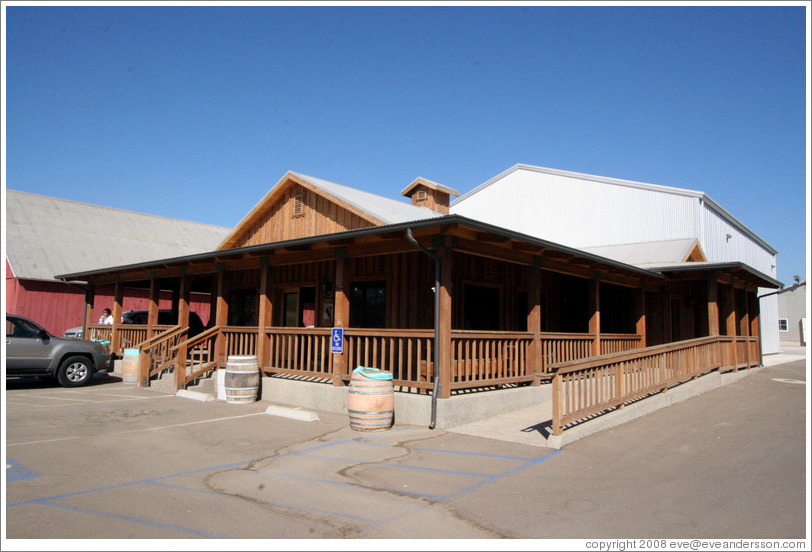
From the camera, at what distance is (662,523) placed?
4.81m

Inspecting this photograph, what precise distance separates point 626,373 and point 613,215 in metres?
18.1

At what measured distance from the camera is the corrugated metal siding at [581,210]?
80.3 feet

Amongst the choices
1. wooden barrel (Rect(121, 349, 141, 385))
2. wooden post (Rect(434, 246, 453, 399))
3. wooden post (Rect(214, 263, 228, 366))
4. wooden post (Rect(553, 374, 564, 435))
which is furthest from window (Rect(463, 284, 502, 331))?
wooden barrel (Rect(121, 349, 141, 385))

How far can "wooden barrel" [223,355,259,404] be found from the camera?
37.9ft

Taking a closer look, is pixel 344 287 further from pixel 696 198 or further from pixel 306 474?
pixel 696 198

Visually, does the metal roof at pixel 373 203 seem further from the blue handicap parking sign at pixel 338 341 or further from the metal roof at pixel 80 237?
the metal roof at pixel 80 237

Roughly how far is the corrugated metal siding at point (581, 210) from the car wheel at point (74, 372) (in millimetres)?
20442

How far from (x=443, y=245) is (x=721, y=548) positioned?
590cm

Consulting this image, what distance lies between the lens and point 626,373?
9.56 m

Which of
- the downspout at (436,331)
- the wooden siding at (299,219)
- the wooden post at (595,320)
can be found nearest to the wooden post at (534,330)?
the wooden post at (595,320)

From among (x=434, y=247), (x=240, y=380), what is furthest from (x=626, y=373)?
(x=240, y=380)

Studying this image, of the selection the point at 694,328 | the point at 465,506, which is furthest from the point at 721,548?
the point at 694,328

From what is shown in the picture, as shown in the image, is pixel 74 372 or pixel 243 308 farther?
pixel 243 308

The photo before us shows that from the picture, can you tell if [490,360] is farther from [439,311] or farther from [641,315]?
[641,315]
